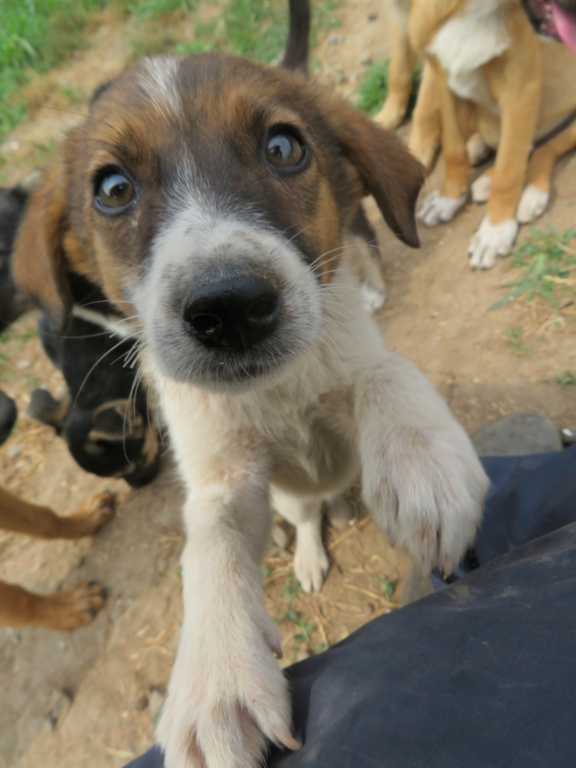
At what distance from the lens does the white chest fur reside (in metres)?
2.84

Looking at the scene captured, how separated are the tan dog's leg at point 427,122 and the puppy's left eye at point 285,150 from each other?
8.27 feet

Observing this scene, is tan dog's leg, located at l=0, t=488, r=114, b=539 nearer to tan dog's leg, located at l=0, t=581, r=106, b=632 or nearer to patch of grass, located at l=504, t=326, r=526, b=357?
tan dog's leg, located at l=0, t=581, r=106, b=632

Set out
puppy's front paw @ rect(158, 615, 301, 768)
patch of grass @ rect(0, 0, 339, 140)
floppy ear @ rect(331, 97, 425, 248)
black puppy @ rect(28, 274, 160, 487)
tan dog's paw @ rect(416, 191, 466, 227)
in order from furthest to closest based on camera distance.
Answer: patch of grass @ rect(0, 0, 339, 140), tan dog's paw @ rect(416, 191, 466, 227), black puppy @ rect(28, 274, 160, 487), floppy ear @ rect(331, 97, 425, 248), puppy's front paw @ rect(158, 615, 301, 768)

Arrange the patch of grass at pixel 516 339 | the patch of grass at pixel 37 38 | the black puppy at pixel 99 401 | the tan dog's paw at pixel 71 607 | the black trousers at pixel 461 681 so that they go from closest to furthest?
the black trousers at pixel 461 681 → the tan dog's paw at pixel 71 607 → the patch of grass at pixel 516 339 → the black puppy at pixel 99 401 → the patch of grass at pixel 37 38

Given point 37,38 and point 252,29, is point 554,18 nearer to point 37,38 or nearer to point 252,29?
point 252,29

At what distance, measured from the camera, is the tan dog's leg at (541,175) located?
336 centimetres

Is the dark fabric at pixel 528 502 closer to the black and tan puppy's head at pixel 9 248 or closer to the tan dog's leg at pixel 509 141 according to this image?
the tan dog's leg at pixel 509 141

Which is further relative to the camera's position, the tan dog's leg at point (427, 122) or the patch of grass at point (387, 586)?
the tan dog's leg at point (427, 122)

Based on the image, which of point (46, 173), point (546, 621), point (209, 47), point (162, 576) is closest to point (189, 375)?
point (546, 621)

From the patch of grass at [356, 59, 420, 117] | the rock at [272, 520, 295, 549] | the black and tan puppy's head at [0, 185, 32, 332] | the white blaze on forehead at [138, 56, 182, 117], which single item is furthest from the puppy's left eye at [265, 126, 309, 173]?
the patch of grass at [356, 59, 420, 117]

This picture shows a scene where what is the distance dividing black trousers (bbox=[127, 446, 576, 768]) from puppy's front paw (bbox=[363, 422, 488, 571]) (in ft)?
0.38

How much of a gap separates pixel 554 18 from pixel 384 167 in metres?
1.75

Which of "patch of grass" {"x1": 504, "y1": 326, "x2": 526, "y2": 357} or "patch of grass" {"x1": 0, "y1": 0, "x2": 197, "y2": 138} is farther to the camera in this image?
"patch of grass" {"x1": 0, "y1": 0, "x2": 197, "y2": 138}

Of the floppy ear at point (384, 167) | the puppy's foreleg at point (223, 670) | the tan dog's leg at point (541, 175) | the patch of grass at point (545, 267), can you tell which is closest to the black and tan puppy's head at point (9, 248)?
the floppy ear at point (384, 167)
